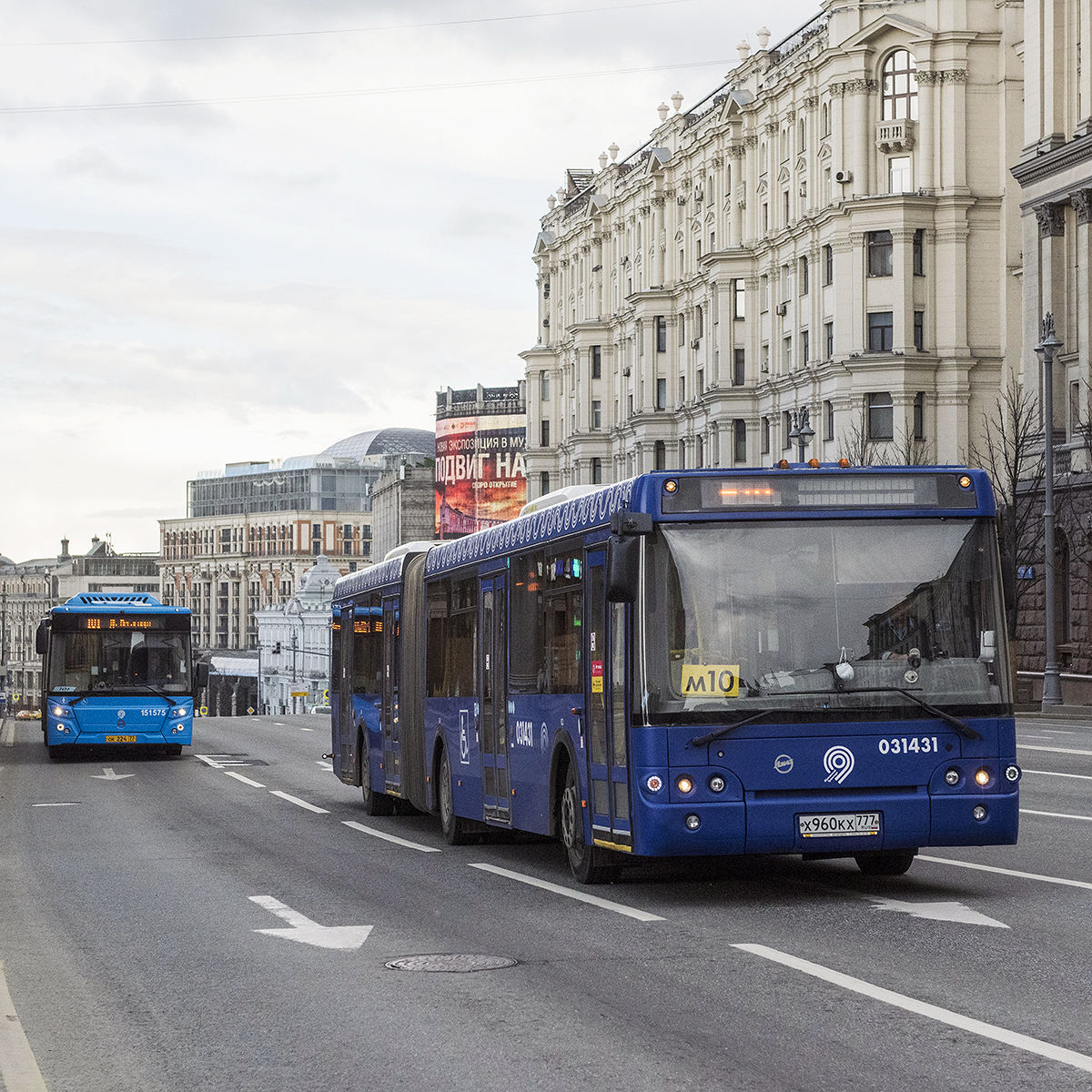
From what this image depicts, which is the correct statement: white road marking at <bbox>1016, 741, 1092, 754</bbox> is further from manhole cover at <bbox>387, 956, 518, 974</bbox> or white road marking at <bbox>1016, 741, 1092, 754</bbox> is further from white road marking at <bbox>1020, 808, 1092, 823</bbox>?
manhole cover at <bbox>387, 956, 518, 974</bbox>

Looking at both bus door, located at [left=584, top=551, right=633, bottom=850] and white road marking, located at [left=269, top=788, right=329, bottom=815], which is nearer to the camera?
bus door, located at [left=584, top=551, right=633, bottom=850]

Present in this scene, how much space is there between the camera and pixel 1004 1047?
748 cm

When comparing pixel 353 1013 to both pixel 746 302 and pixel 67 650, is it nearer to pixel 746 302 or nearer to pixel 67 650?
pixel 67 650

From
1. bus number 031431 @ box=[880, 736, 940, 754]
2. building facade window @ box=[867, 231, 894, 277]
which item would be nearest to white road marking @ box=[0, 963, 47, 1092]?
bus number 031431 @ box=[880, 736, 940, 754]

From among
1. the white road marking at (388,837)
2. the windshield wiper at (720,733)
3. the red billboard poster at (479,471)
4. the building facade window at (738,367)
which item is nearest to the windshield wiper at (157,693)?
the white road marking at (388,837)

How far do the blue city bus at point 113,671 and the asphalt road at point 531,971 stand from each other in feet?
56.1

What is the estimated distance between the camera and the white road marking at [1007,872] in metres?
12.9

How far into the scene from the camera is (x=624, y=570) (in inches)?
465

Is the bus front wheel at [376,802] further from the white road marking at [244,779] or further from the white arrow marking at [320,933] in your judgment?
the white arrow marking at [320,933]

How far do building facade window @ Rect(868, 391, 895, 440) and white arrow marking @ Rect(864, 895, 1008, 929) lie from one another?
50141 mm

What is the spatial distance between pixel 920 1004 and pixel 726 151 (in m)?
67.0

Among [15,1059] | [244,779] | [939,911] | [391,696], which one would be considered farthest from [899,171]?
[15,1059]

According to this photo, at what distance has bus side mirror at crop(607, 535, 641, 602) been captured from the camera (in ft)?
38.5

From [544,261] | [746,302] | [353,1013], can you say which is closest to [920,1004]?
[353,1013]
